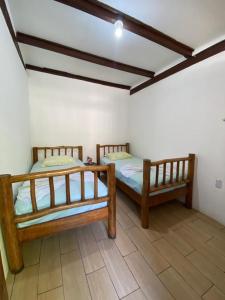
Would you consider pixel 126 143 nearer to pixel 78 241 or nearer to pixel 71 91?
pixel 71 91

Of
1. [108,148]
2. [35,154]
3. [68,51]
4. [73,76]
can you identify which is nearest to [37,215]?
[35,154]

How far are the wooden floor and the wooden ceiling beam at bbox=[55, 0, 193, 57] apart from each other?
2404 mm

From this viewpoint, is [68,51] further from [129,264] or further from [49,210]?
[129,264]

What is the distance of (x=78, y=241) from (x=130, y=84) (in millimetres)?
3430

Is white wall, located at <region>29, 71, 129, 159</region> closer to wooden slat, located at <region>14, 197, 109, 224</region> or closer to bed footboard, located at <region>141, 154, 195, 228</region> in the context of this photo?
bed footboard, located at <region>141, 154, 195, 228</region>

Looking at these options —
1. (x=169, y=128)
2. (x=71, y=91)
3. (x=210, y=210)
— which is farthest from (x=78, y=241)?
(x=71, y=91)

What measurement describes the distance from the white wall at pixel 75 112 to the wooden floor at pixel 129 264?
6.43 ft

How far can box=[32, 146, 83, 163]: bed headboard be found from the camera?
2807 millimetres

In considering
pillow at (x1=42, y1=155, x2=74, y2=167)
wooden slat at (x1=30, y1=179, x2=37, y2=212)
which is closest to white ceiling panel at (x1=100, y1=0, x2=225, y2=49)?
wooden slat at (x1=30, y1=179, x2=37, y2=212)

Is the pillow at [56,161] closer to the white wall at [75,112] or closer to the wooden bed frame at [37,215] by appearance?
the white wall at [75,112]

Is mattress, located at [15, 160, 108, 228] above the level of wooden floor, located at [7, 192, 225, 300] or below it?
above

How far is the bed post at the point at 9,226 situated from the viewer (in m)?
1.05

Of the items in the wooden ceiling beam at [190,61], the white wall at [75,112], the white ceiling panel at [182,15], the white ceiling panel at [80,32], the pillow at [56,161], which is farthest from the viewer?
the white wall at [75,112]

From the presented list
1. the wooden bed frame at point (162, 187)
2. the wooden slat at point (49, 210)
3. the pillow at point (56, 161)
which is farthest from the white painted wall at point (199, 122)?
the pillow at point (56, 161)
